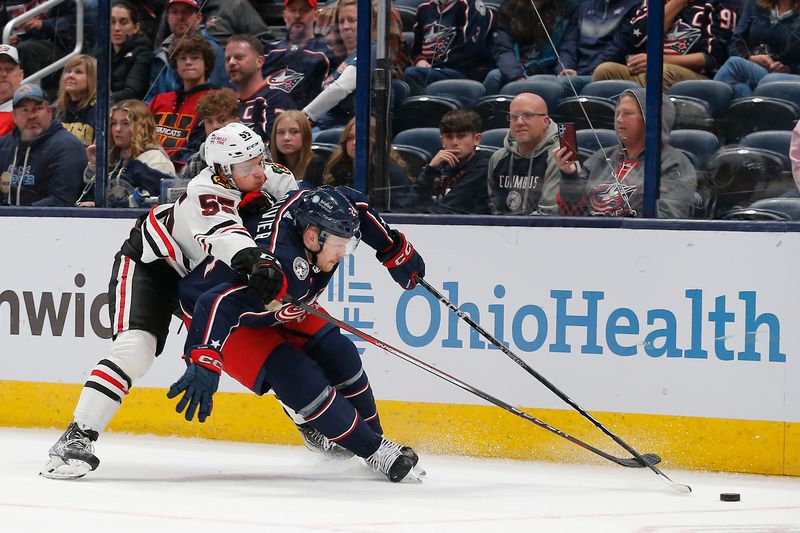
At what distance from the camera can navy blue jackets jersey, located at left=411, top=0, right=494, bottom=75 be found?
205 inches

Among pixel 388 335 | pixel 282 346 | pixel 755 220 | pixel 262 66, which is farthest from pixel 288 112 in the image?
pixel 755 220

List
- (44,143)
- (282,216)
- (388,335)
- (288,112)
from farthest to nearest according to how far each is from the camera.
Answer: (44,143) → (288,112) → (388,335) → (282,216)

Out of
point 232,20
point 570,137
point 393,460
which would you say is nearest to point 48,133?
point 232,20

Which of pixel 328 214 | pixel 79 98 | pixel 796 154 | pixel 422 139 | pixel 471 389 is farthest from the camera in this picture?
pixel 79 98

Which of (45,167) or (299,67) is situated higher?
(299,67)

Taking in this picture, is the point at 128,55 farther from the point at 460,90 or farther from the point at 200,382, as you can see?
the point at 200,382

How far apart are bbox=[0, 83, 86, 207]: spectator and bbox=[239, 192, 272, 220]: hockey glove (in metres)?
1.51

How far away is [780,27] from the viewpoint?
484cm

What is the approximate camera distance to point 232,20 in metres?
5.64

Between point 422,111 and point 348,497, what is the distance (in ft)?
6.04

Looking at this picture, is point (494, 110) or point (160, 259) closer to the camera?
point (160, 259)

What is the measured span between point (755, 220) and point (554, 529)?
165cm

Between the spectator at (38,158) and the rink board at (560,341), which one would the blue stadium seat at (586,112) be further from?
the spectator at (38,158)

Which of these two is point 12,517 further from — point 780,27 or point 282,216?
point 780,27
